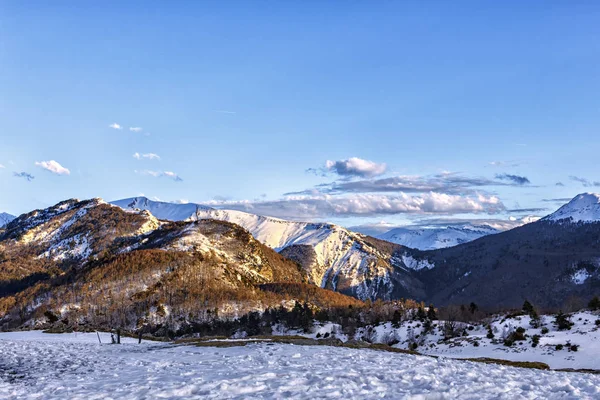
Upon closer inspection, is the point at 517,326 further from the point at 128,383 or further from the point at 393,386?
the point at 128,383

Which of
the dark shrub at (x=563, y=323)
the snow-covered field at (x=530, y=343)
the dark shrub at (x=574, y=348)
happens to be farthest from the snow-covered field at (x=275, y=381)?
the dark shrub at (x=563, y=323)

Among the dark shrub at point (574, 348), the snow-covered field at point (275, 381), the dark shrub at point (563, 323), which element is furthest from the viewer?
the dark shrub at point (563, 323)

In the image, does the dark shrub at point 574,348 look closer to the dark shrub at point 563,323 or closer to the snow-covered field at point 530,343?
the snow-covered field at point 530,343

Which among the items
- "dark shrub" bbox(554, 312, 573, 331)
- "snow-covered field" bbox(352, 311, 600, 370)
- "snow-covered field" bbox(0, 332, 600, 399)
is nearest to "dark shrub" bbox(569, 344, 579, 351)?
"snow-covered field" bbox(352, 311, 600, 370)

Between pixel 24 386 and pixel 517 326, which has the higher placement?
pixel 24 386

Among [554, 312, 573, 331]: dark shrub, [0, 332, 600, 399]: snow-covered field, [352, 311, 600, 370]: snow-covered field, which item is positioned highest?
[0, 332, 600, 399]: snow-covered field

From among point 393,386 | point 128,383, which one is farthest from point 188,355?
point 393,386

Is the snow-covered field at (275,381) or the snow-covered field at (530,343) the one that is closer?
the snow-covered field at (275,381)

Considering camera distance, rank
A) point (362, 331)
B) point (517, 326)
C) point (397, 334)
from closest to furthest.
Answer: point (517, 326) → point (397, 334) → point (362, 331)

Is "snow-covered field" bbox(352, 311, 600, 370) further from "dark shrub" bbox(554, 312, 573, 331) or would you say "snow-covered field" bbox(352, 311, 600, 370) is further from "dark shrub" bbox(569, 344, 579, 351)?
"dark shrub" bbox(554, 312, 573, 331)

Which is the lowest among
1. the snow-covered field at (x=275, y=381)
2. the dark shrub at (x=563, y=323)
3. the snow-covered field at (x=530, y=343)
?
the snow-covered field at (x=530, y=343)

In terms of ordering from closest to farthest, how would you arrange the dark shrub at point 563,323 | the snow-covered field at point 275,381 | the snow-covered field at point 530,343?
the snow-covered field at point 275,381, the snow-covered field at point 530,343, the dark shrub at point 563,323

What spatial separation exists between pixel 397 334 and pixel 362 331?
1943 centimetres

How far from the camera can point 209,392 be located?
17469mm
